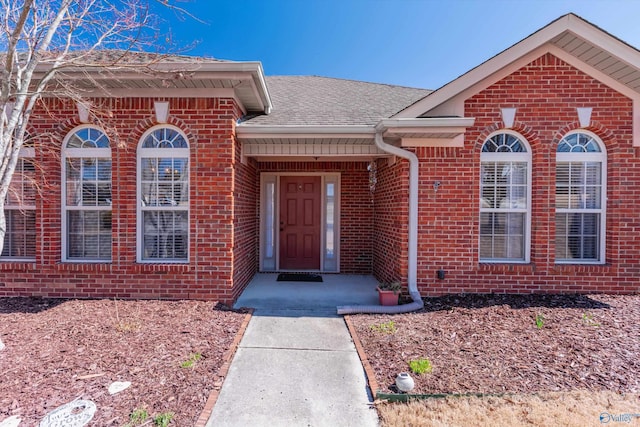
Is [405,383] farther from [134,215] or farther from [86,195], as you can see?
[86,195]

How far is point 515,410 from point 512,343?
1.22 metres

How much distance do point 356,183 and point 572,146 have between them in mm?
4037

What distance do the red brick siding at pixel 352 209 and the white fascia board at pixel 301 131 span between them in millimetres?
2176

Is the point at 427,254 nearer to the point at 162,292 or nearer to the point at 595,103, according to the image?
the point at 595,103

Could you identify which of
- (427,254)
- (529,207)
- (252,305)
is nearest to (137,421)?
(252,305)

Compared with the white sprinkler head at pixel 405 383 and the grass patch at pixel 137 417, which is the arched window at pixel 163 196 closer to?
the grass patch at pixel 137 417

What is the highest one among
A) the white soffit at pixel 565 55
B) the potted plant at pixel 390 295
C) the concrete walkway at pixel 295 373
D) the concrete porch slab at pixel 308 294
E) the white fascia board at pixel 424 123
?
the white soffit at pixel 565 55

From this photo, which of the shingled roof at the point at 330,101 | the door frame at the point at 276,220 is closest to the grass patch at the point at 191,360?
the shingled roof at the point at 330,101

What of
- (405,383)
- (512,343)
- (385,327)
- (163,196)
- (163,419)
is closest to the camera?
(163,419)

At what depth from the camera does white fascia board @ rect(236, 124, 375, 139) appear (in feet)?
17.1

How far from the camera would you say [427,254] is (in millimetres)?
5289

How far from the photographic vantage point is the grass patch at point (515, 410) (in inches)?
101

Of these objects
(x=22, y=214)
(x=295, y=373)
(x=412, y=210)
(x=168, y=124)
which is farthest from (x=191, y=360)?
(x=22, y=214)

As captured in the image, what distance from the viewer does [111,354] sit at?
3424 millimetres
